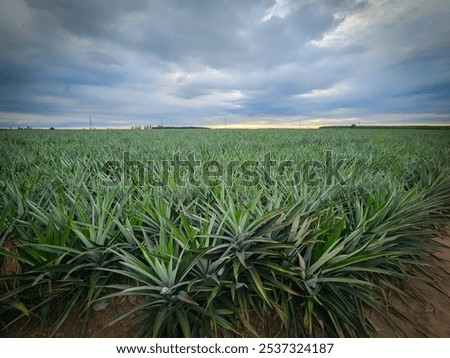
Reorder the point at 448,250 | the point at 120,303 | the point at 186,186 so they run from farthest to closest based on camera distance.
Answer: the point at 186,186, the point at 448,250, the point at 120,303

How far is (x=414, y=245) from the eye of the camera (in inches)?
65.9

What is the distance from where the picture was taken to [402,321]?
4.08 ft

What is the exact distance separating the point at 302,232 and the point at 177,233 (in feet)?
2.24

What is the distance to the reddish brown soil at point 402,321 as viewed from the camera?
1.14 metres

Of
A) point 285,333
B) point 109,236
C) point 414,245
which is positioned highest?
point 109,236

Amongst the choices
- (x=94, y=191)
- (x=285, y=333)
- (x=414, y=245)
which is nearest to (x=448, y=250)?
(x=414, y=245)

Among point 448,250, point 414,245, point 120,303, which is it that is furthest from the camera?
point 448,250

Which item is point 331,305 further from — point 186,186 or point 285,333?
point 186,186

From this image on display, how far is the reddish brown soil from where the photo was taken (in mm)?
1139
